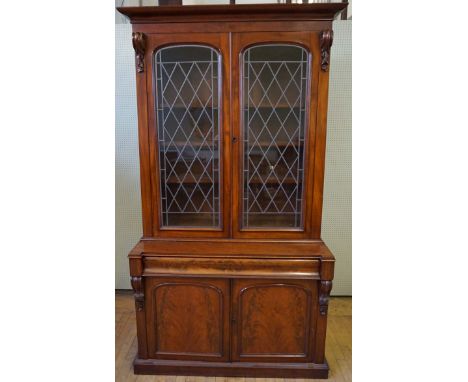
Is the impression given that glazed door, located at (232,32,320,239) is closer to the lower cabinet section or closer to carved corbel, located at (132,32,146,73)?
the lower cabinet section

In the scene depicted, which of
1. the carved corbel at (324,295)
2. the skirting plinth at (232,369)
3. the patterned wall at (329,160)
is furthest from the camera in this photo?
the patterned wall at (329,160)

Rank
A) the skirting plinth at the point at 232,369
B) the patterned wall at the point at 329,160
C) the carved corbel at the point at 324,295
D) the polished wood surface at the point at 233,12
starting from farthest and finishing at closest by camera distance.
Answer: the patterned wall at the point at 329,160 < the skirting plinth at the point at 232,369 < the carved corbel at the point at 324,295 < the polished wood surface at the point at 233,12

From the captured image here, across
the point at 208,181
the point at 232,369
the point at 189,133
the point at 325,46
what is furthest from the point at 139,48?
the point at 232,369

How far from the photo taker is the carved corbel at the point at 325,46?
1528 mm

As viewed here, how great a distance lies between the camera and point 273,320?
169 centimetres

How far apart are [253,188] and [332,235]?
1.04 meters

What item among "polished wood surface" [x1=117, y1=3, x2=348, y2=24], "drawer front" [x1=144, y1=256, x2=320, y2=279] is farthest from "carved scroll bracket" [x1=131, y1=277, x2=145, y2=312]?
"polished wood surface" [x1=117, y1=3, x2=348, y2=24]

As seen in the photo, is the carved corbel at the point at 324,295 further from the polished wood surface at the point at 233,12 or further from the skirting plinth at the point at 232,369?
the polished wood surface at the point at 233,12

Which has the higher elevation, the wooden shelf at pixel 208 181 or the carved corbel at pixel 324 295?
the wooden shelf at pixel 208 181

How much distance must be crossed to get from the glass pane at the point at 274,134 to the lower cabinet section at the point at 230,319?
38 cm

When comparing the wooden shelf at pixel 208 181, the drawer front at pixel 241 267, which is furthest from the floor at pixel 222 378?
the wooden shelf at pixel 208 181

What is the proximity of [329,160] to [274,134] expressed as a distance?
32.2 inches

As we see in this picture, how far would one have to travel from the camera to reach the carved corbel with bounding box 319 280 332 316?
5.30 ft

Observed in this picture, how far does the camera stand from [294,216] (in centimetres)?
175
